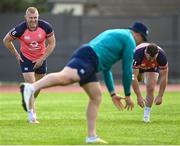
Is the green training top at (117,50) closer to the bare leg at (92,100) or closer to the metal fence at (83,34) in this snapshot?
the bare leg at (92,100)

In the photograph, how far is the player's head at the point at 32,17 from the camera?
15.6 meters

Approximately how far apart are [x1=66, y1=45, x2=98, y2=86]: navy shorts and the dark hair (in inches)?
147

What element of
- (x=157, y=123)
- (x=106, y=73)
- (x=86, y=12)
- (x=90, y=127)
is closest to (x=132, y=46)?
(x=106, y=73)

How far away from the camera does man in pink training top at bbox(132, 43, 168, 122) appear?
51.2ft

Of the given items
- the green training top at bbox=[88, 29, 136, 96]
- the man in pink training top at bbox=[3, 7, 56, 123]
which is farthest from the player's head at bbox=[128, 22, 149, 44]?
the man in pink training top at bbox=[3, 7, 56, 123]

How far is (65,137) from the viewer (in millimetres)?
13102

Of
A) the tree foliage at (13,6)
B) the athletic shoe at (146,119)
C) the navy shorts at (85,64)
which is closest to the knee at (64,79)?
the navy shorts at (85,64)

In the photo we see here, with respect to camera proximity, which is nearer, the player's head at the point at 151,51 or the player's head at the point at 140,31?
the player's head at the point at 140,31

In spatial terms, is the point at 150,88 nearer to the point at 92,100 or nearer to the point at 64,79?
the point at 92,100

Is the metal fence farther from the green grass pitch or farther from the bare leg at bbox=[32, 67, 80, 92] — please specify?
the bare leg at bbox=[32, 67, 80, 92]

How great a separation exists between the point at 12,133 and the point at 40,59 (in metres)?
2.82

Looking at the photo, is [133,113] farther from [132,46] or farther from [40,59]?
[132,46]

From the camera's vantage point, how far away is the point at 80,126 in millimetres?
15211

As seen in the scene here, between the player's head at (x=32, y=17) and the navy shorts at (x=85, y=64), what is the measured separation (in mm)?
3979
